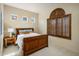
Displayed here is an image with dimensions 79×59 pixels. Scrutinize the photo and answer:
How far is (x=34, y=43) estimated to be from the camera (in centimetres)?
193

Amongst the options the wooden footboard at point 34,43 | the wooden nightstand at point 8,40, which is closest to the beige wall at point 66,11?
the wooden footboard at point 34,43

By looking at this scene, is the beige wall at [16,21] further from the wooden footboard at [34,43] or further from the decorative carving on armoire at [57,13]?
the decorative carving on armoire at [57,13]

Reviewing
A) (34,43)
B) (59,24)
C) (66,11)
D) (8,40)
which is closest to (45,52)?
(34,43)

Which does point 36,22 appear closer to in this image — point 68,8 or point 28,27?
point 28,27

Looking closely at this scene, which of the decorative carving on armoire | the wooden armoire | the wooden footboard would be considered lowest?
the wooden footboard

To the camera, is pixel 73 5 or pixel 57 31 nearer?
pixel 73 5

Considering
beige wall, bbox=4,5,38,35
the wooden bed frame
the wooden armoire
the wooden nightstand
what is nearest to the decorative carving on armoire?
the wooden armoire

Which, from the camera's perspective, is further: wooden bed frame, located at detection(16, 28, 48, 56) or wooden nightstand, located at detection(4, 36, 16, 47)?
wooden bed frame, located at detection(16, 28, 48, 56)

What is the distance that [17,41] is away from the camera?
167 cm

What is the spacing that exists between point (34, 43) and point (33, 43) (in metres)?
0.02

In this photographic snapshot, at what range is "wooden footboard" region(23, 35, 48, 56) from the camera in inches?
69.0

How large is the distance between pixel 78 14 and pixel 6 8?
1.43m

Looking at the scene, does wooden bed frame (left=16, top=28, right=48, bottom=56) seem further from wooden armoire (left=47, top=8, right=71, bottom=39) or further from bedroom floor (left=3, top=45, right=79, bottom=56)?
wooden armoire (left=47, top=8, right=71, bottom=39)

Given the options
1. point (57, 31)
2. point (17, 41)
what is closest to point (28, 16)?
point (17, 41)
